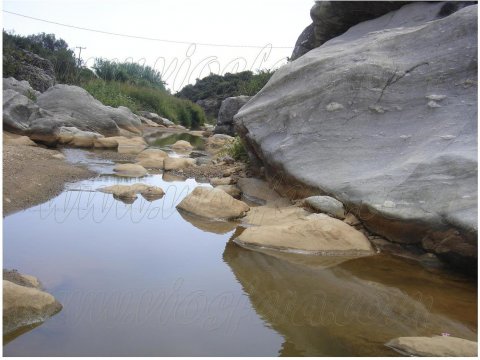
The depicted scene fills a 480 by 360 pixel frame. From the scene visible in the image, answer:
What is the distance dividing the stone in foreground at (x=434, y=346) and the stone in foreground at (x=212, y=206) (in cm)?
261

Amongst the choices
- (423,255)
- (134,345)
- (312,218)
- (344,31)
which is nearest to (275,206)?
(312,218)

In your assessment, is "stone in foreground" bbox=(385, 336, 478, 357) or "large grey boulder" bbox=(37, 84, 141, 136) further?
"large grey boulder" bbox=(37, 84, 141, 136)

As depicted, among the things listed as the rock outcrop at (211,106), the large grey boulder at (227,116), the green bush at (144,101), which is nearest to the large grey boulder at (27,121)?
the large grey boulder at (227,116)

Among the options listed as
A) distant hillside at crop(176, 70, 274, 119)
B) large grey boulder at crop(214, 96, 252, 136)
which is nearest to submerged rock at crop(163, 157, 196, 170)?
large grey boulder at crop(214, 96, 252, 136)

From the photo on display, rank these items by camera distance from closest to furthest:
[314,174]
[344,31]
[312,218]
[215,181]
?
[312,218], [314,174], [215,181], [344,31]

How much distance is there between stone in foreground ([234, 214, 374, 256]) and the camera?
3633mm

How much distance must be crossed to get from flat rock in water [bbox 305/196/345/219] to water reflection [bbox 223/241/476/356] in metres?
0.65

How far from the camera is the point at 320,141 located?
16.0ft

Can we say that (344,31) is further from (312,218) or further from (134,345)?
(134,345)

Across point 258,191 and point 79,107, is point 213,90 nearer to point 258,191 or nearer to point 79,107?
point 79,107

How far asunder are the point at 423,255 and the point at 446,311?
0.98 meters

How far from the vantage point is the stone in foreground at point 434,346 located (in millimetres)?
2039

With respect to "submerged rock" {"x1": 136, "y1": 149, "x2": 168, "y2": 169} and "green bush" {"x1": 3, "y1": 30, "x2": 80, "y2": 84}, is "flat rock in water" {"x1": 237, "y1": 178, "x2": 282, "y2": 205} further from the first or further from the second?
"green bush" {"x1": 3, "y1": 30, "x2": 80, "y2": 84}

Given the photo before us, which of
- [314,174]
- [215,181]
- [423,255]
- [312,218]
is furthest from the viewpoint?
[215,181]
